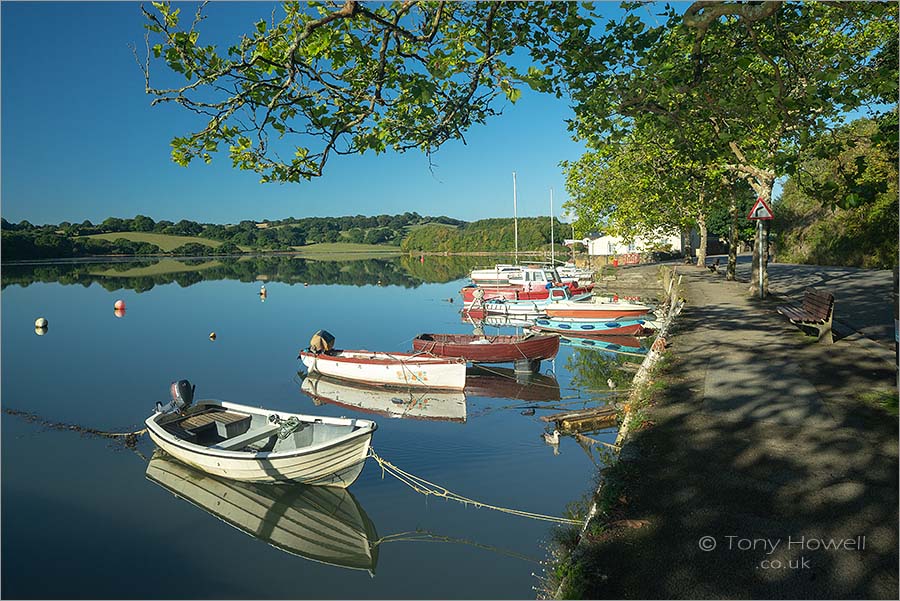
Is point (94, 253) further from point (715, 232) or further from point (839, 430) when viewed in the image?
point (839, 430)

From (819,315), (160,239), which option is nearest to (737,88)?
(819,315)

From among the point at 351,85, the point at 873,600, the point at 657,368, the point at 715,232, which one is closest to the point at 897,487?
the point at 873,600

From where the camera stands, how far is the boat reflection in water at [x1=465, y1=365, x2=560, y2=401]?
18.4 metres

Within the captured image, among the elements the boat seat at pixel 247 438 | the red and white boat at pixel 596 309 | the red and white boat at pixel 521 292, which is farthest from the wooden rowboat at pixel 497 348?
the red and white boat at pixel 521 292

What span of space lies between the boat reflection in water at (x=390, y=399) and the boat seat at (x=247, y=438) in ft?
16.8

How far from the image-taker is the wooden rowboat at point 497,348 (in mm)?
20266

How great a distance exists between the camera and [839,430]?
7.58 m

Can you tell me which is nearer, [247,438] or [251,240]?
[247,438]

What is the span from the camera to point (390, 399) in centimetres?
1820

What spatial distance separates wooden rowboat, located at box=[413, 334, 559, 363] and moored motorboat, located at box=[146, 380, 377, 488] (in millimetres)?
8873

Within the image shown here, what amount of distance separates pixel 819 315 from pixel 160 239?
180335 millimetres

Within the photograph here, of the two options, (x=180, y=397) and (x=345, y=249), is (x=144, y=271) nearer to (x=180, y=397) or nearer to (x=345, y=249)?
(x=345, y=249)

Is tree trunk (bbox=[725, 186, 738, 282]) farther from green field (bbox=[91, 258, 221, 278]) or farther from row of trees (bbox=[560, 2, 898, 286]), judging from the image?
green field (bbox=[91, 258, 221, 278])

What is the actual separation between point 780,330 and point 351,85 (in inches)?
493
